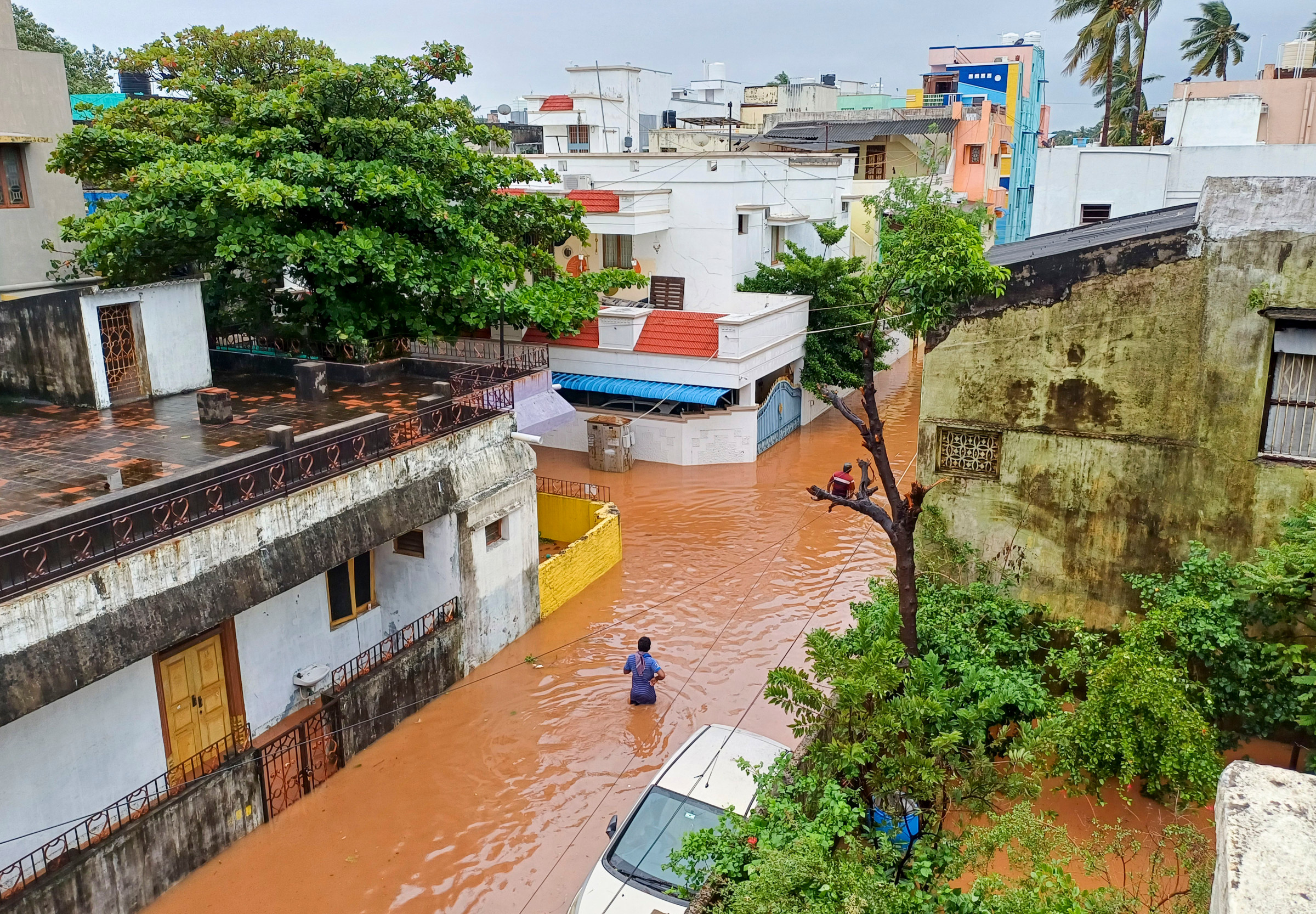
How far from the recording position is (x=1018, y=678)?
10.7 m

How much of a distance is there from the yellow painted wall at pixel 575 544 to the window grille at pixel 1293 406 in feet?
35.5

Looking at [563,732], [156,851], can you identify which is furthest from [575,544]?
[156,851]

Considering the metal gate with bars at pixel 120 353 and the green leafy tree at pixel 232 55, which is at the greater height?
the green leafy tree at pixel 232 55

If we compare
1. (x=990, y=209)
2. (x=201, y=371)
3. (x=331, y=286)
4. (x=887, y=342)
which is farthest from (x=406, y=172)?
(x=990, y=209)

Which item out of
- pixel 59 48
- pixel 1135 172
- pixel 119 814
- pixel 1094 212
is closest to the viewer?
pixel 119 814

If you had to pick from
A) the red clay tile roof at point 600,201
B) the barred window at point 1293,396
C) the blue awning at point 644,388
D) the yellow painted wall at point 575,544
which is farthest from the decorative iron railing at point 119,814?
the red clay tile roof at point 600,201

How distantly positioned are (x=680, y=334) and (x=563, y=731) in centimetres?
1357

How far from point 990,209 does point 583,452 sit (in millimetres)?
23726

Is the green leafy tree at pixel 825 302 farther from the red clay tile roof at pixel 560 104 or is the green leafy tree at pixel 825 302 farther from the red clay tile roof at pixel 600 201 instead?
the red clay tile roof at pixel 560 104

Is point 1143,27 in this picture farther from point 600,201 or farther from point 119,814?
point 119,814

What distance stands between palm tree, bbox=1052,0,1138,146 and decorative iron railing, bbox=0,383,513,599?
95.9 feet

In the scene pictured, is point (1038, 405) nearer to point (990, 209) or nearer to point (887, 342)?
point (887, 342)

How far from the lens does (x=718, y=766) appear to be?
9.94m

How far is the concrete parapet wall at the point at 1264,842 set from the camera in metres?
2.72
